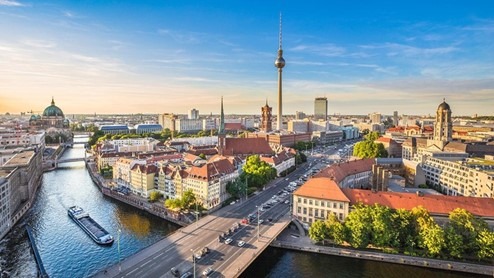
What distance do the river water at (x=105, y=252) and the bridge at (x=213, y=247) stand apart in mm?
3096

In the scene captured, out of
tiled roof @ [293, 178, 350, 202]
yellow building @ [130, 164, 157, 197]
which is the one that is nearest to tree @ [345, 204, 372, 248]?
tiled roof @ [293, 178, 350, 202]

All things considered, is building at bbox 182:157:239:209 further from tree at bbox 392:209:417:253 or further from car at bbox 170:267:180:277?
tree at bbox 392:209:417:253

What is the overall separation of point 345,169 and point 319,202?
29561 mm

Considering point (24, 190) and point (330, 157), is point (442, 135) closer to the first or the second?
point (330, 157)

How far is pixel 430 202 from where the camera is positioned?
5734 centimetres

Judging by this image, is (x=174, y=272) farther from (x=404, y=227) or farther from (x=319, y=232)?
(x=404, y=227)

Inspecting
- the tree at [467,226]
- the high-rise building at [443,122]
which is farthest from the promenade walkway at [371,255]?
the high-rise building at [443,122]

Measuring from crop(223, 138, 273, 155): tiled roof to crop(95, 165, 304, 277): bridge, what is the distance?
62.4 m

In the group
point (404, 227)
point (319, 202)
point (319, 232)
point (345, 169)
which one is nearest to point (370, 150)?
point (345, 169)

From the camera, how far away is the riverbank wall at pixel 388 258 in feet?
161

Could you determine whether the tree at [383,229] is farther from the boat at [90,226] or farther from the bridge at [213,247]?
the boat at [90,226]

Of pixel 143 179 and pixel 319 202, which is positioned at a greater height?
pixel 319 202

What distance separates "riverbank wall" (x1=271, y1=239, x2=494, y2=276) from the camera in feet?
161

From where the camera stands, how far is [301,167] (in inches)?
4978
